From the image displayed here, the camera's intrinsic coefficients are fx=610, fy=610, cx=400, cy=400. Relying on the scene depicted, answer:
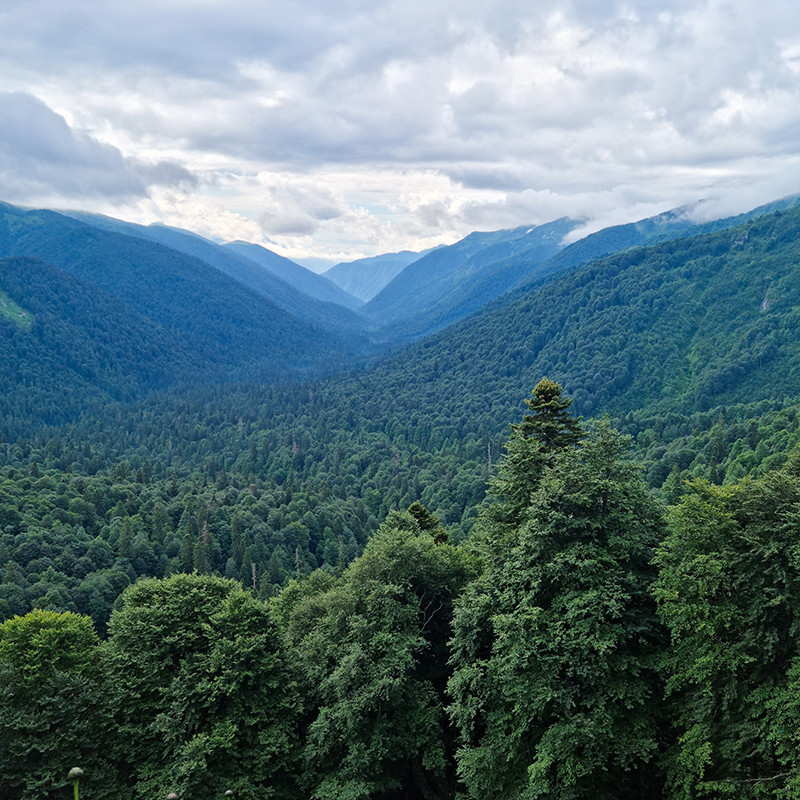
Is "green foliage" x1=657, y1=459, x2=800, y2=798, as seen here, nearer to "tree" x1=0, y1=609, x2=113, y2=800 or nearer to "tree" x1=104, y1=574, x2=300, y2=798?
"tree" x1=104, y1=574, x2=300, y2=798

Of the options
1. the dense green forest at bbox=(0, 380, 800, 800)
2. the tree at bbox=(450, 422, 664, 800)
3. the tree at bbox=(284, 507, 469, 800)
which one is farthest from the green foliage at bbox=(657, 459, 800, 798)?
the tree at bbox=(284, 507, 469, 800)

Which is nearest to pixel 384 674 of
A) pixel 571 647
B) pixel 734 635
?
pixel 571 647

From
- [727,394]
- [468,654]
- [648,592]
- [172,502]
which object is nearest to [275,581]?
[172,502]

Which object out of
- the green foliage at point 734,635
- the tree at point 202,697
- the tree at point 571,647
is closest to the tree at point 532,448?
the tree at point 571,647

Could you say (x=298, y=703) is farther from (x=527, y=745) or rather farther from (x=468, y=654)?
(x=527, y=745)

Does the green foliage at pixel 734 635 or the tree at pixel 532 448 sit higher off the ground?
the tree at pixel 532 448

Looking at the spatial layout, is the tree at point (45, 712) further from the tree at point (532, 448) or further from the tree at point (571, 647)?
the tree at point (532, 448)

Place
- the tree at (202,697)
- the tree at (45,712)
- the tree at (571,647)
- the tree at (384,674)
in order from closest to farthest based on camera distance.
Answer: the tree at (571,647) < the tree at (45,712) < the tree at (202,697) < the tree at (384,674)
